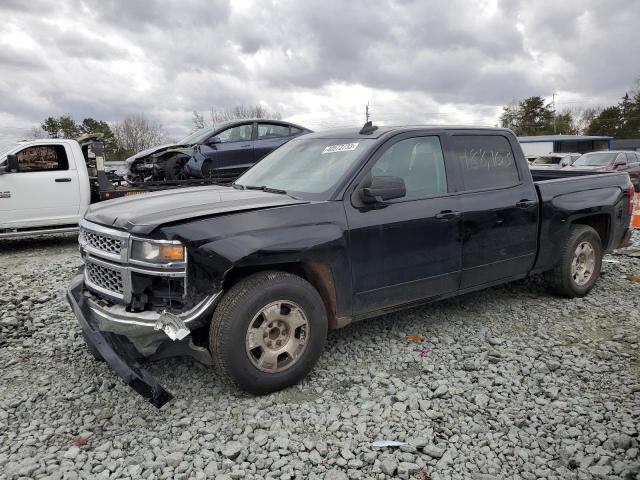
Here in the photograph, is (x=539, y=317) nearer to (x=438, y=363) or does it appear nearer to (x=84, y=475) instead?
(x=438, y=363)

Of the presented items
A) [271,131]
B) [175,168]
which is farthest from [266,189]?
[271,131]

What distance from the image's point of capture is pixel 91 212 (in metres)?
3.75

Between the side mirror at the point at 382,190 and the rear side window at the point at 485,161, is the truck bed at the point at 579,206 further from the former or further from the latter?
the side mirror at the point at 382,190

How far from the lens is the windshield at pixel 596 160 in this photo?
→ 758 inches

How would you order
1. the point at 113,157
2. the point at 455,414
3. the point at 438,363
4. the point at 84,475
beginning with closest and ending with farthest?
the point at 84,475, the point at 455,414, the point at 438,363, the point at 113,157

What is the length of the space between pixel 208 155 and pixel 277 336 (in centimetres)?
700

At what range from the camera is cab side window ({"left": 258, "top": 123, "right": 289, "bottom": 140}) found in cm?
1041

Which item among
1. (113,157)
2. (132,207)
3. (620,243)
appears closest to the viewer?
(132,207)

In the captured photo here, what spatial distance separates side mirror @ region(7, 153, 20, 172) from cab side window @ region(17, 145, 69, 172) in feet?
0.29

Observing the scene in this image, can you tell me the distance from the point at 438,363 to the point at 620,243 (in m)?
3.29

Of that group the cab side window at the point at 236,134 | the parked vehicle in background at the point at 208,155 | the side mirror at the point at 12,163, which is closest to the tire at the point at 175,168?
the parked vehicle in background at the point at 208,155

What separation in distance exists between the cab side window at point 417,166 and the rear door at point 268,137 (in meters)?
6.35

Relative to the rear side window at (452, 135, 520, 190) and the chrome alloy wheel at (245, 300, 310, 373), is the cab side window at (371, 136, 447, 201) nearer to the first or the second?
the rear side window at (452, 135, 520, 190)

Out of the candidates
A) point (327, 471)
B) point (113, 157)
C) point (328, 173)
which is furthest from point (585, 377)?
point (113, 157)
